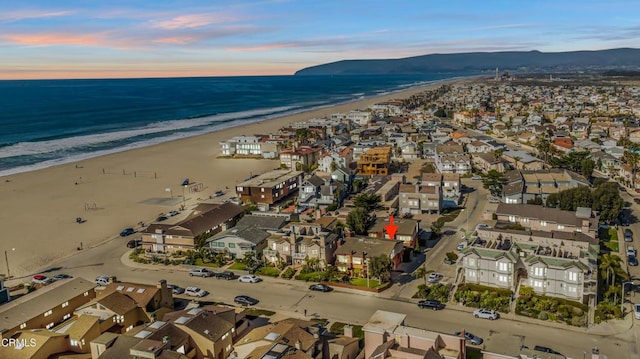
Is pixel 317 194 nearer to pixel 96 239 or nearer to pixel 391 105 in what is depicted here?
pixel 96 239

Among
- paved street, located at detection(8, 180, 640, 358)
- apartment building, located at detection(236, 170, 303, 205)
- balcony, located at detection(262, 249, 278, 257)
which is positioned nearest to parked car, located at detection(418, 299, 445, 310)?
paved street, located at detection(8, 180, 640, 358)

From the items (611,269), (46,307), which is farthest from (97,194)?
(611,269)

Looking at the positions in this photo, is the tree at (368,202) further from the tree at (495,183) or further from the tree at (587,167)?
the tree at (587,167)

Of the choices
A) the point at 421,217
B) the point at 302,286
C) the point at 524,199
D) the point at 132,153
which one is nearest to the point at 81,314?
the point at 302,286

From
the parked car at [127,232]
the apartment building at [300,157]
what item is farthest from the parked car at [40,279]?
the apartment building at [300,157]

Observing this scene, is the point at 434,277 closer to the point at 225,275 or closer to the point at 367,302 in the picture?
the point at 367,302

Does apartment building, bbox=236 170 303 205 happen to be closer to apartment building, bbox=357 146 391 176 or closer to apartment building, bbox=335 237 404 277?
apartment building, bbox=357 146 391 176
